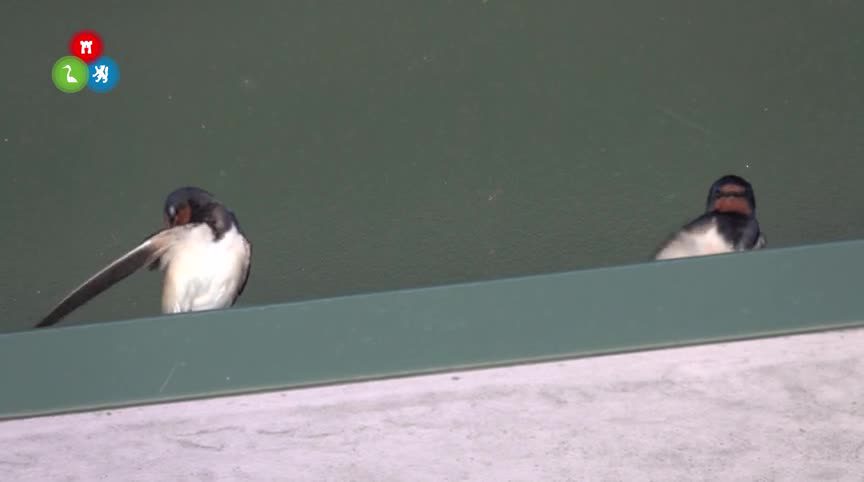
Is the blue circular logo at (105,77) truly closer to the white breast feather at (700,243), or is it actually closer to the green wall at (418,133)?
the green wall at (418,133)

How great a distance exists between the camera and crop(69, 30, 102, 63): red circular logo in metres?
2.21

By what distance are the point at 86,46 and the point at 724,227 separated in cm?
98

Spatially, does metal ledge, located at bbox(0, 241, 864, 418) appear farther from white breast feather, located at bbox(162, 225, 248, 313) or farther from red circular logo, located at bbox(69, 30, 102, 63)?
red circular logo, located at bbox(69, 30, 102, 63)

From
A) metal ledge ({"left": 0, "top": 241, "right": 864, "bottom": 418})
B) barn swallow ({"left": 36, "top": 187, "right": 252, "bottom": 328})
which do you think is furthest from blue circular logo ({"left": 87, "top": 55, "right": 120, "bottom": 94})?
metal ledge ({"left": 0, "top": 241, "right": 864, "bottom": 418})

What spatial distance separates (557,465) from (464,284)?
1.16ft

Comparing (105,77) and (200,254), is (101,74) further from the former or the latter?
(200,254)

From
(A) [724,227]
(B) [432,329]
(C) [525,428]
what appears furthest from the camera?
(A) [724,227]

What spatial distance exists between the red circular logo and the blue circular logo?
12mm

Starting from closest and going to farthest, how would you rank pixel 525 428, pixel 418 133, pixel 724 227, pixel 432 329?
pixel 432 329, pixel 525 428, pixel 724 227, pixel 418 133

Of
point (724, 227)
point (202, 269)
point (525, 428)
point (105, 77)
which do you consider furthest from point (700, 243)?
point (105, 77)

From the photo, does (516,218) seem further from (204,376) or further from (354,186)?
(204,376)

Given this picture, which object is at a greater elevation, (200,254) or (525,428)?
(200,254)

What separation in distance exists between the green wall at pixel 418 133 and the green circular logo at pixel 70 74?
0.04ft

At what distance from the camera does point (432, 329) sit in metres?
1.28
